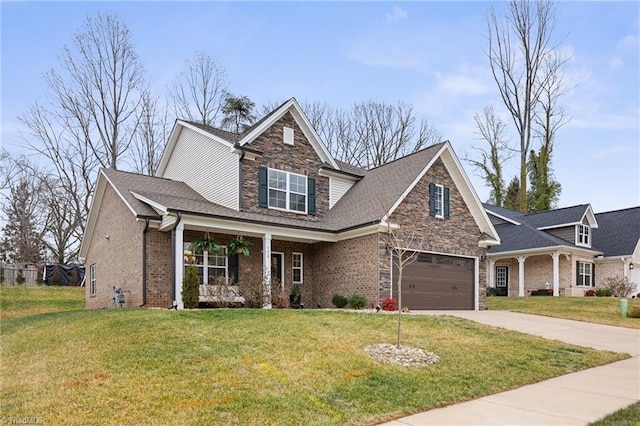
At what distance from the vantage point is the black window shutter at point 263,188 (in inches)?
707

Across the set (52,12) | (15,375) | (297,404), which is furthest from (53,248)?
(297,404)

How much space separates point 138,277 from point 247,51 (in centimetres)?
903

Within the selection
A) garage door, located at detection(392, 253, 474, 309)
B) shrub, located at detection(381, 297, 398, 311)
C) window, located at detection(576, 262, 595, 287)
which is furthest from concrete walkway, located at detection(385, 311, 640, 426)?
window, located at detection(576, 262, 595, 287)

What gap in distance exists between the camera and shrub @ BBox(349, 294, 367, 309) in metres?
16.8

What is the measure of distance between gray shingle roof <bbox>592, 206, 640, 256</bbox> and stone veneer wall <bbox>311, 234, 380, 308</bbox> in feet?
65.3

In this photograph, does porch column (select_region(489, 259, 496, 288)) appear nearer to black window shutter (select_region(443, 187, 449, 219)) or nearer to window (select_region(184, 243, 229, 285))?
black window shutter (select_region(443, 187, 449, 219))

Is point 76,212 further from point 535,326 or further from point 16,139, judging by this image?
point 535,326

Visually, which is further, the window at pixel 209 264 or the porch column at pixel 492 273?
the porch column at pixel 492 273

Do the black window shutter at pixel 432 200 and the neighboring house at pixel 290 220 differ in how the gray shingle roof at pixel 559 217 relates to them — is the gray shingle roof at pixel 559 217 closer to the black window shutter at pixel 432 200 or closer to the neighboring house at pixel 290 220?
the neighboring house at pixel 290 220

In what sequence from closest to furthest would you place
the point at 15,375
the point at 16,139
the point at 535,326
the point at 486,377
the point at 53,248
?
the point at 15,375
the point at 486,377
the point at 535,326
the point at 16,139
the point at 53,248

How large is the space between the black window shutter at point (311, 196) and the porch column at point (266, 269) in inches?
129

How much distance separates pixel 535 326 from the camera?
1455 cm

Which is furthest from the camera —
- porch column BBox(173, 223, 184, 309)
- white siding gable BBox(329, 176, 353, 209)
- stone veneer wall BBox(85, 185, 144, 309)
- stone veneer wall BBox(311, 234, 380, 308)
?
white siding gable BBox(329, 176, 353, 209)

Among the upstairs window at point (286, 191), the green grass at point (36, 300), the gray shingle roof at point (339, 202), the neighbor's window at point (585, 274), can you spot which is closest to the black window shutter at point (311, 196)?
the upstairs window at point (286, 191)
